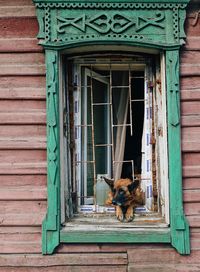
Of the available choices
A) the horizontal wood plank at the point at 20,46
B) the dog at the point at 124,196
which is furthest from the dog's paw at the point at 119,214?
the horizontal wood plank at the point at 20,46

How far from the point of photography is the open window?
351cm

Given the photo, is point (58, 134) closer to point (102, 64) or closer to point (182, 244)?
point (102, 64)

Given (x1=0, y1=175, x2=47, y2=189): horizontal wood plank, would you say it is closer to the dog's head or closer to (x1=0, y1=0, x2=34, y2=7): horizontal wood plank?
the dog's head

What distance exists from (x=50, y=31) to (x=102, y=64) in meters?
0.54

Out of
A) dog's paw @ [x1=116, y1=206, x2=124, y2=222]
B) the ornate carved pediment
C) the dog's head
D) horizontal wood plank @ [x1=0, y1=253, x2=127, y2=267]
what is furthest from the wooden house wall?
the dog's head

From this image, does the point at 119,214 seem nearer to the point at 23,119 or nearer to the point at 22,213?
the point at 22,213

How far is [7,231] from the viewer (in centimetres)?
331

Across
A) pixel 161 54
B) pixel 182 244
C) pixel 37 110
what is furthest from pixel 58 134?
pixel 182 244

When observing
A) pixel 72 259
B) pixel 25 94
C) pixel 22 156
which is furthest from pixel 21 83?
pixel 72 259

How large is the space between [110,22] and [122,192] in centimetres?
138

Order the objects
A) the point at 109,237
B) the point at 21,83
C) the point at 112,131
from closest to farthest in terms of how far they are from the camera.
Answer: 1. the point at 109,237
2. the point at 21,83
3. the point at 112,131

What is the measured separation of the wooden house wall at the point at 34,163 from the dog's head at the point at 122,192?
36 centimetres

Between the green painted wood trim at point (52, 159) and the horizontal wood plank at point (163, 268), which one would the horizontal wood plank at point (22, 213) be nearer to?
the green painted wood trim at point (52, 159)

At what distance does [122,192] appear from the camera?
3359 mm
